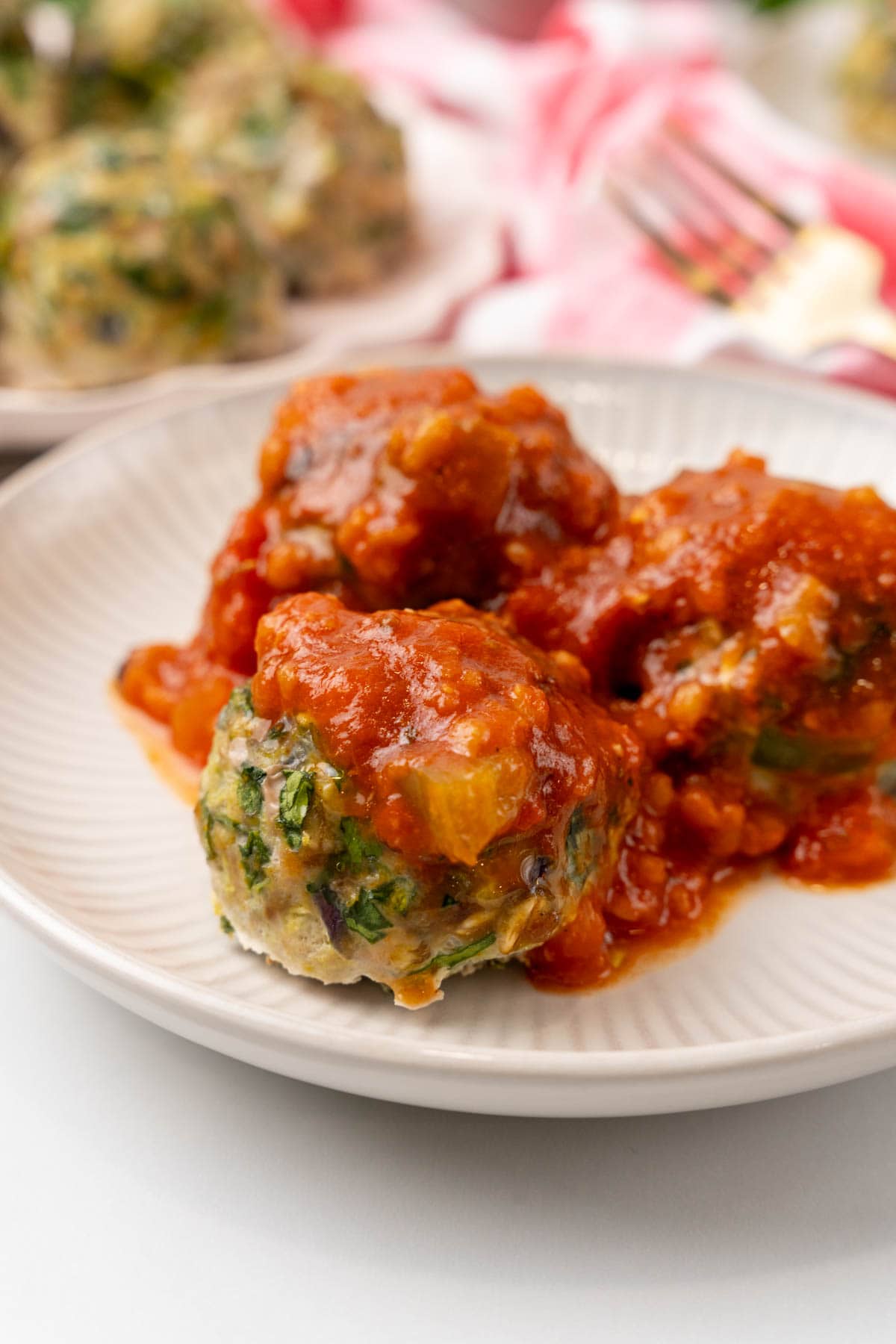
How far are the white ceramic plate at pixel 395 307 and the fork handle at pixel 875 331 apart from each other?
4.99ft

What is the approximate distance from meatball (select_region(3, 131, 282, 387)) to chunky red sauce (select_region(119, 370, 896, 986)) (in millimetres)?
1911

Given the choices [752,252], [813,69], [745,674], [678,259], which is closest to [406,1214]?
[745,674]

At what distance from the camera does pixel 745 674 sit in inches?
113

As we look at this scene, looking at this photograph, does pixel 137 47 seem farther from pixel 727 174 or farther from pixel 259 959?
pixel 259 959

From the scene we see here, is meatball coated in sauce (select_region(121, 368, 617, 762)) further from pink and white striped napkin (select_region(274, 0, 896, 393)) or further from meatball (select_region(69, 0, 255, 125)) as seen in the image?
meatball (select_region(69, 0, 255, 125))

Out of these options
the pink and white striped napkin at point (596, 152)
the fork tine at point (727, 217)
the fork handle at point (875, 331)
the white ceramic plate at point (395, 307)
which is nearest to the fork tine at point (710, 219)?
the fork tine at point (727, 217)

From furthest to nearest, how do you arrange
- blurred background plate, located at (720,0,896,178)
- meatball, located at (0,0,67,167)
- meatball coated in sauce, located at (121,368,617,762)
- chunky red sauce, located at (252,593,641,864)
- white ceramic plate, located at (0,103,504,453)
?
1. blurred background plate, located at (720,0,896,178)
2. meatball, located at (0,0,67,167)
3. white ceramic plate, located at (0,103,504,453)
4. meatball coated in sauce, located at (121,368,617,762)
5. chunky red sauce, located at (252,593,641,864)

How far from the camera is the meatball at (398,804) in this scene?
93.0 inches

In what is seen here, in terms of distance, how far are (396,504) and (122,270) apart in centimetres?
233

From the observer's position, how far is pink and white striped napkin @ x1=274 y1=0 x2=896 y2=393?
17.6ft

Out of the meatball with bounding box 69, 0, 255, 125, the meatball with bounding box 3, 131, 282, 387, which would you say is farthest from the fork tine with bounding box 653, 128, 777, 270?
the meatball with bounding box 69, 0, 255, 125

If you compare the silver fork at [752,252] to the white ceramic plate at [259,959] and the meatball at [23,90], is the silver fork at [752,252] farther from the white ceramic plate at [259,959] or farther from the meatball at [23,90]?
the meatball at [23,90]

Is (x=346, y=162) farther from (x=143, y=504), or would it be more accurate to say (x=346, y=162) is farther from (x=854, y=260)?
(x=143, y=504)

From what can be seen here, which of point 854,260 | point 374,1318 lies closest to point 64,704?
point 374,1318
